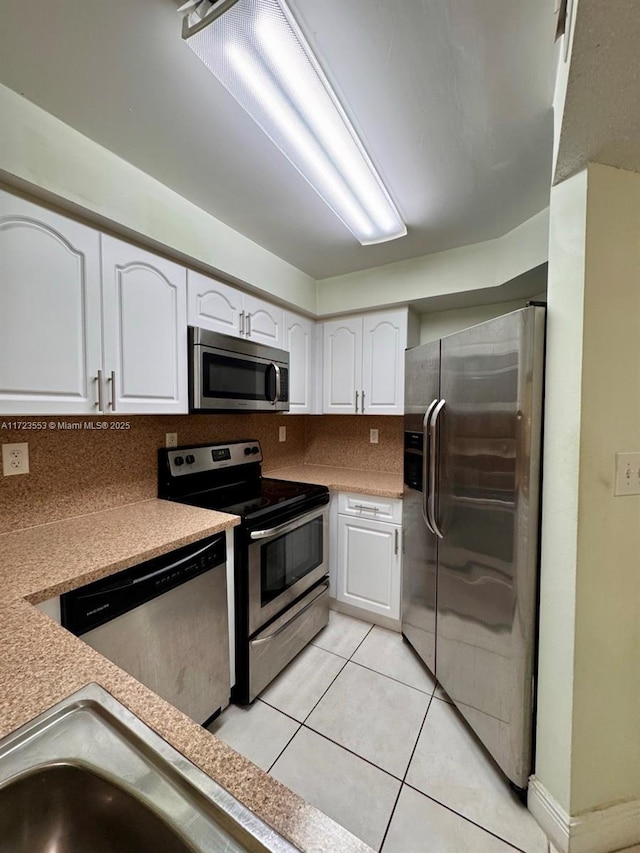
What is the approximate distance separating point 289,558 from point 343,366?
4.66 ft

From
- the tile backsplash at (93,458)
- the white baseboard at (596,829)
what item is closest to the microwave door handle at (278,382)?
the tile backsplash at (93,458)

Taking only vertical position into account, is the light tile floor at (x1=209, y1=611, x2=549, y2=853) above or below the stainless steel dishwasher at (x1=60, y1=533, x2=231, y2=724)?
below

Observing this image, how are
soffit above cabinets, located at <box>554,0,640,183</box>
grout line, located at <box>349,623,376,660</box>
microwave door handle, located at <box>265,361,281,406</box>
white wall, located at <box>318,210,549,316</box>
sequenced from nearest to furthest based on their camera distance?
soffit above cabinets, located at <box>554,0,640,183</box> < white wall, located at <box>318,210,549,316</box> < grout line, located at <box>349,623,376,660</box> < microwave door handle, located at <box>265,361,281,406</box>

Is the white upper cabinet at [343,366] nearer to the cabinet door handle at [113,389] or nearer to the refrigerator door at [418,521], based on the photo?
the refrigerator door at [418,521]

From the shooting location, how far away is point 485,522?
1385 mm

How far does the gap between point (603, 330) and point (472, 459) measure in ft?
2.02

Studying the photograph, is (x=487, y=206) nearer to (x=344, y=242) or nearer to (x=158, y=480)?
(x=344, y=242)

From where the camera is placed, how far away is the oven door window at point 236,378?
1814 millimetres

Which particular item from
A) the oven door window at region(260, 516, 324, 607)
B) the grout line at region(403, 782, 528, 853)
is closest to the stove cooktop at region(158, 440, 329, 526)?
the oven door window at region(260, 516, 324, 607)

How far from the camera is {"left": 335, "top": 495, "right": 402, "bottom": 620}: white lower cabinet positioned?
221cm

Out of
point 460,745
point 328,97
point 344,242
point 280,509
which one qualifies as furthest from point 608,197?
point 460,745

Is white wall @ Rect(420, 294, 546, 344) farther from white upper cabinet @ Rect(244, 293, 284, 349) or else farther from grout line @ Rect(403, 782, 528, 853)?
grout line @ Rect(403, 782, 528, 853)

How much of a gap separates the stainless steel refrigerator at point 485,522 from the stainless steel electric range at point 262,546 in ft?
2.07

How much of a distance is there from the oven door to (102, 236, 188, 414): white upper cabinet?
2.58 feet
